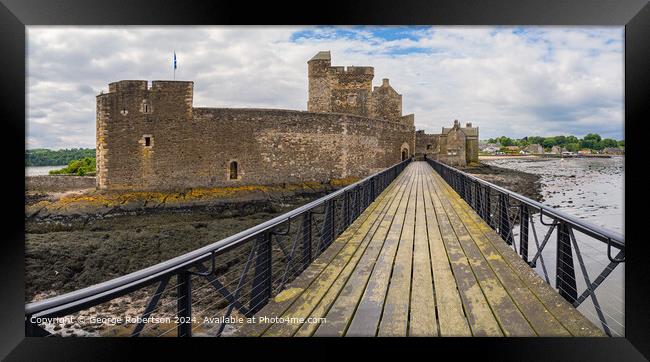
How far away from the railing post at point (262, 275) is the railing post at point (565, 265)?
2123mm

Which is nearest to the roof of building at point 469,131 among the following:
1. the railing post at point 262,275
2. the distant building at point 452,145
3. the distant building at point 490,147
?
the distant building at point 452,145

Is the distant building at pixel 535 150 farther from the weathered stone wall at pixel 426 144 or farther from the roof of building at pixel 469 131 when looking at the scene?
the weathered stone wall at pixel 426 144

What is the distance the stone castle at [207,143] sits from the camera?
16438mm

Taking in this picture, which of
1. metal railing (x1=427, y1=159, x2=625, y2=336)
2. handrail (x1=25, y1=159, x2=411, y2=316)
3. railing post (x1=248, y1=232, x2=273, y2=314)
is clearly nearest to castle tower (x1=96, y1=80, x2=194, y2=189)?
metal railing (x1=427, y1=159, x2=625, y2=336)

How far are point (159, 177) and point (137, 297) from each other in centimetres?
1051

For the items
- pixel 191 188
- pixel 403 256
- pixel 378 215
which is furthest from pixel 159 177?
pixel 403 256

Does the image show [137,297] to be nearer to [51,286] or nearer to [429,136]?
[51,286]

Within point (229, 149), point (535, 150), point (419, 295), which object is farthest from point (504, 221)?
point (535, 150)

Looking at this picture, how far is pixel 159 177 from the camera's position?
650 inches

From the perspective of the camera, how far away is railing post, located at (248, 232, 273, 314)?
2.71m

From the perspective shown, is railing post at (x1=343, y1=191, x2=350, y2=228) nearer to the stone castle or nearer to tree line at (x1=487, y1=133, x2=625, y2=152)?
tree line at (x1=487, y1=133, x2=625, y2=152)

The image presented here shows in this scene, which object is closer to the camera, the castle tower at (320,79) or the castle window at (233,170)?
the castle window at (233,170)

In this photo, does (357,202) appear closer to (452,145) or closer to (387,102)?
(387,102)

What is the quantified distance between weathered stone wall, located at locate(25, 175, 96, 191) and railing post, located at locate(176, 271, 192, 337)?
15.2m
